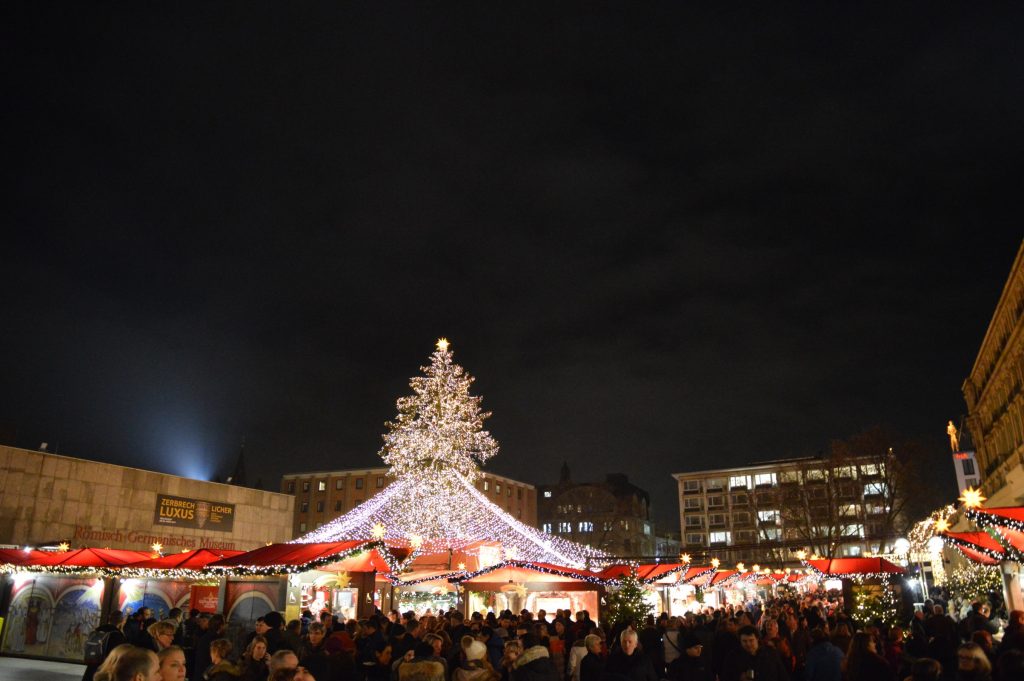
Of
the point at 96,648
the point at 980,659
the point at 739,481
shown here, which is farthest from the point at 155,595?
the point at 739,481

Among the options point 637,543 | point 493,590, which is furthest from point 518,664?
point 637,543

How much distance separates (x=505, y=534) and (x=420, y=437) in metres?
5.86

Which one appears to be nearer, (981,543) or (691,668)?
(691,668)

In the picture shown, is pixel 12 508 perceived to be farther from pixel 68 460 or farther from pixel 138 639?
pixel 138 639

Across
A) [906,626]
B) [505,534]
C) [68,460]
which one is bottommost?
[906,626]

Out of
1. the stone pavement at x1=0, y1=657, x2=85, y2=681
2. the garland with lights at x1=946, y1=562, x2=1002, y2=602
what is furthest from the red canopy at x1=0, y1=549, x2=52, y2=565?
the garland with lights at x1=946, y1=562, x2=1002, y2=602

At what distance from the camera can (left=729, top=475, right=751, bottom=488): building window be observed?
101438mm

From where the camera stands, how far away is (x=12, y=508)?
28.5m

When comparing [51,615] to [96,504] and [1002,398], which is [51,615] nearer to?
[96,504]

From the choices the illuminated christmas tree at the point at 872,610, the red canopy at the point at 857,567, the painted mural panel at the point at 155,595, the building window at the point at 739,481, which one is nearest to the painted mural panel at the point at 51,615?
the painted mural panel at the point at 155,595

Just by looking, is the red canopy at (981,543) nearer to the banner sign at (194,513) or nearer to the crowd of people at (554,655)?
the crowd of people at (554,655)

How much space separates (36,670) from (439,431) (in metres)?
16.0

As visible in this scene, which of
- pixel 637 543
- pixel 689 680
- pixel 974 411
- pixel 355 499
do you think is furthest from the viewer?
pixel 637 543

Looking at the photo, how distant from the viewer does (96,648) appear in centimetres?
1052
